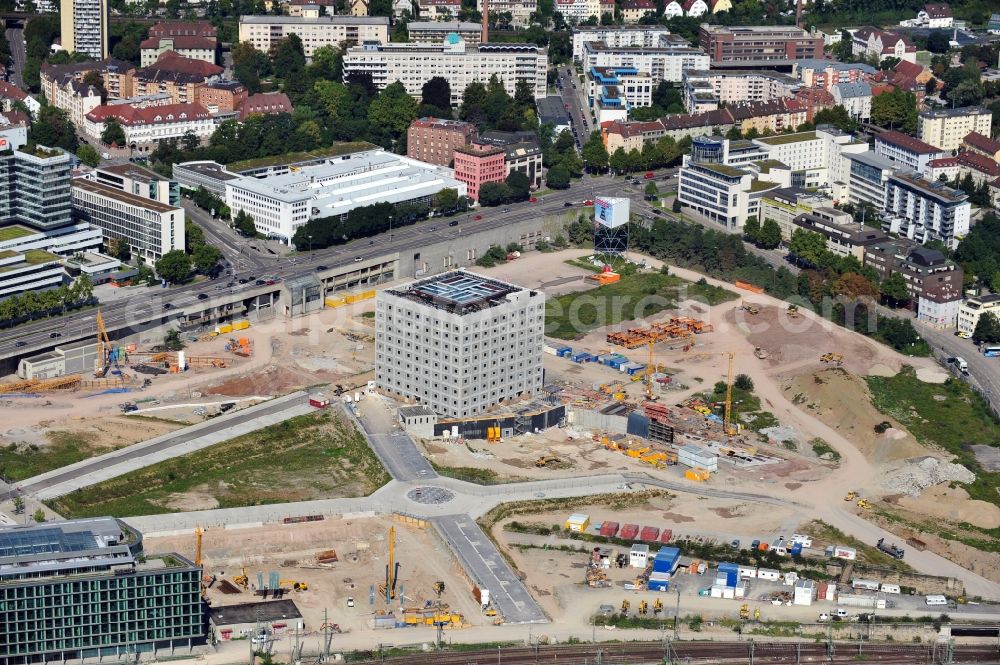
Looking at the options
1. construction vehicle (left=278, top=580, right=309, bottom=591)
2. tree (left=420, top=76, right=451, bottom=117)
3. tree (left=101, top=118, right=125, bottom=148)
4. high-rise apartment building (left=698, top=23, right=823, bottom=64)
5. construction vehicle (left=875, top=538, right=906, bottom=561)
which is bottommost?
construction vehicle (left=278, top=580, right=309, bottom=591)

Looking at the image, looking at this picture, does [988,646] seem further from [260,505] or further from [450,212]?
[450,212]

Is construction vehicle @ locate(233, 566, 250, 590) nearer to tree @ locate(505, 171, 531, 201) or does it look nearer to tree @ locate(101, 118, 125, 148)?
tree @ locate(505, 171, 531, 201)

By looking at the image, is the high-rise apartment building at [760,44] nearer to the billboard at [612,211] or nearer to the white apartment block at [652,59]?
the white apartment block at [652,59]

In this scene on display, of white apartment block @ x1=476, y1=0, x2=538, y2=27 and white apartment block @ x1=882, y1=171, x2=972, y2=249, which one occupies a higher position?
white apartment block @ x1=476, y1=0, x2=538, y2=27

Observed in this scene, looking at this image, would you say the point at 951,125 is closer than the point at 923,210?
No

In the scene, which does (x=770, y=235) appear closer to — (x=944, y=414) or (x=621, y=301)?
(x=621, y=301)

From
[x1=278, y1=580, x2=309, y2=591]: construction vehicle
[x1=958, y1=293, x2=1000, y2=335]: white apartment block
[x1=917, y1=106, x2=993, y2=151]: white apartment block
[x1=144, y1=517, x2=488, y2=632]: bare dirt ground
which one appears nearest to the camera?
[x1=144, y1=517, x2=488, y2=632]: bare dirt ground

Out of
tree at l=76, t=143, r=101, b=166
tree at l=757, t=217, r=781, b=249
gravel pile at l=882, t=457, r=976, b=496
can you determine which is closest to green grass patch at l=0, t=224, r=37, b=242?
tree at l=76, t=143, r=101, b=166

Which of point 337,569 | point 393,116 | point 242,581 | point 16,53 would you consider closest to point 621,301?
point 393,116
